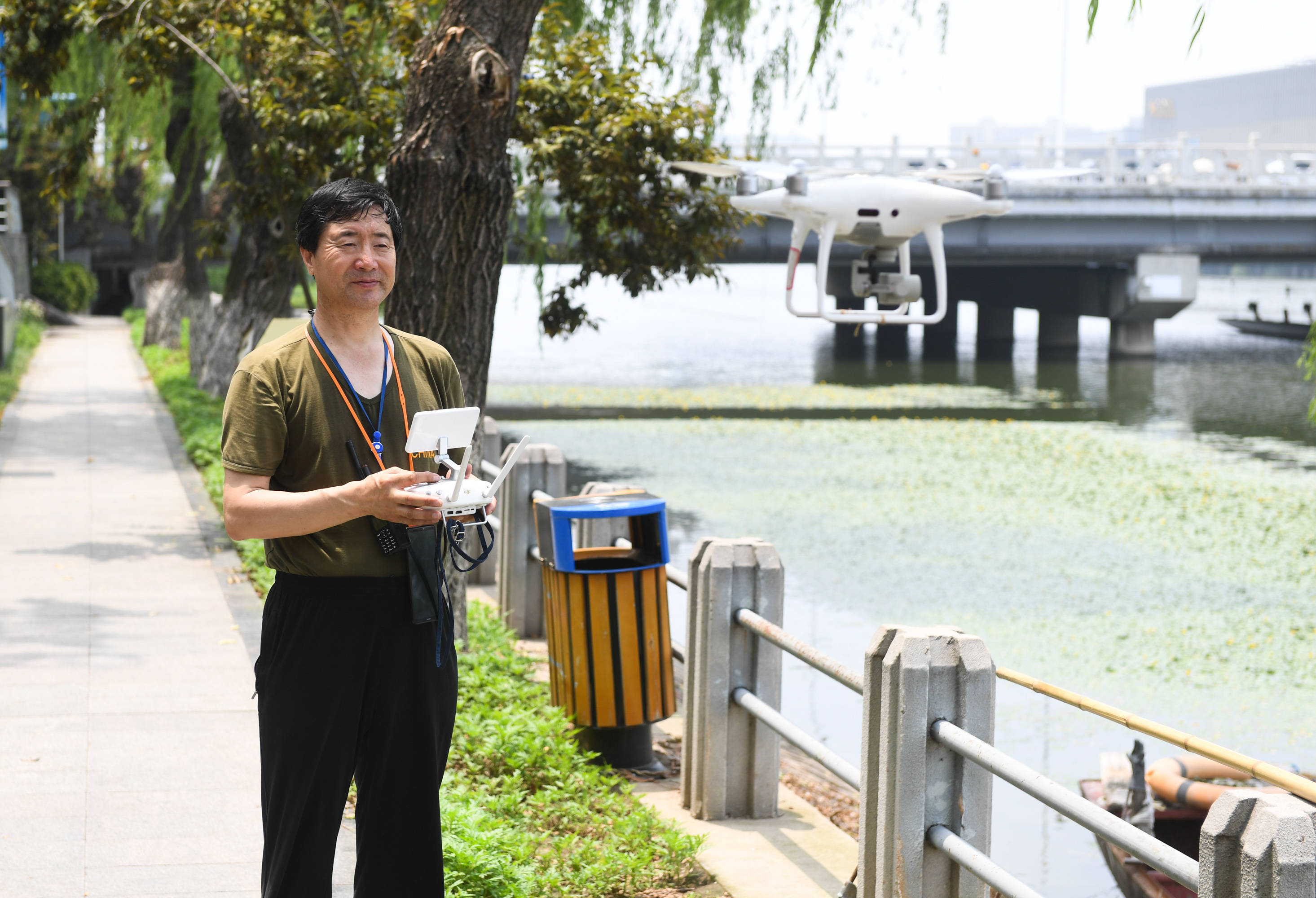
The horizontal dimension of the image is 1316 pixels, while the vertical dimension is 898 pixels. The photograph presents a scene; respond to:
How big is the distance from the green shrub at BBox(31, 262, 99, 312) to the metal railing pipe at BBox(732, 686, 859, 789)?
4388 centimetres

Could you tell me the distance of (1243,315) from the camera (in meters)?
67.9

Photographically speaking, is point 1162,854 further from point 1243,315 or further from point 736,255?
point 1243,315

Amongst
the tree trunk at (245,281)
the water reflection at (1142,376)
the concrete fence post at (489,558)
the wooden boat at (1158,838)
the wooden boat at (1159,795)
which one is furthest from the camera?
the water reflection at (1142,376)

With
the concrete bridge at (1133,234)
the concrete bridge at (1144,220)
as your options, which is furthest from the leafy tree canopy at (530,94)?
the concrete bridge at (1133,234)

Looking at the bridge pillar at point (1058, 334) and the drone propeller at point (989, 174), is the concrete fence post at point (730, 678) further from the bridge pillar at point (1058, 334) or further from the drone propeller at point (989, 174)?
the bridge pillar at point (1058, 334)

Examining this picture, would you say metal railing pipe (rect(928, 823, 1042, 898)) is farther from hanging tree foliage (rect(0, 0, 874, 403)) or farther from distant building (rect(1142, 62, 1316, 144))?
distant building (rect(1142, 62, 1316, 144))

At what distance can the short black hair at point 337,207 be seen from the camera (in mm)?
2949

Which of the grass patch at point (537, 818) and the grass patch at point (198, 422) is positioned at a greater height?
the grass patch at point (198, 422)

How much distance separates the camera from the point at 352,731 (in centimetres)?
309

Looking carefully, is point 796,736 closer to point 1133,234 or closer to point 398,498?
point 398,498

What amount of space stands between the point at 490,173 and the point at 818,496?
10463 mm

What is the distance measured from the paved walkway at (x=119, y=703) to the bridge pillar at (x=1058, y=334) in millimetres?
38227

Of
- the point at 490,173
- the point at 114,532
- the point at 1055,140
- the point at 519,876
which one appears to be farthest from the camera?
the point at 1055,140

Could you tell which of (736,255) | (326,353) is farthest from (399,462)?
(736,255)
